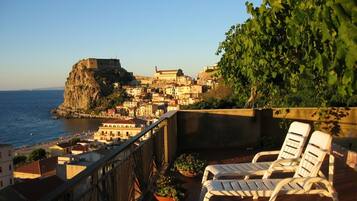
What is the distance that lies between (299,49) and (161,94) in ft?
373

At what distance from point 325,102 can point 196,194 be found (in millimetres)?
3927

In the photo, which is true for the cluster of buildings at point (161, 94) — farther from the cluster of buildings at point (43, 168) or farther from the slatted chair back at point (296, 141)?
the slatted chair back at point (296, 141)

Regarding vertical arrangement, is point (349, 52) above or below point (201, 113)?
above

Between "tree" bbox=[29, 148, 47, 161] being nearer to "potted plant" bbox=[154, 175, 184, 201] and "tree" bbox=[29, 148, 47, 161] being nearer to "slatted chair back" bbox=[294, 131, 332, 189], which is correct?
"potted plant" bbox=[154, 175, 184, 201]

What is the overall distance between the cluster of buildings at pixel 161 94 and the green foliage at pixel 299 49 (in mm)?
76093

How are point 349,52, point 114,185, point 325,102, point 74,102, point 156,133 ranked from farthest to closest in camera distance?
point 74,102 → point 325,102 → point 156,133 → point 114,185 → point 349,52

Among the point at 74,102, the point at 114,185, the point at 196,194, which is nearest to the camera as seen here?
the point at 114,185

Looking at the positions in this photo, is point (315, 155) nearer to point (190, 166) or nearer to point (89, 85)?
point (190, 166)

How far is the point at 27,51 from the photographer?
77.0m

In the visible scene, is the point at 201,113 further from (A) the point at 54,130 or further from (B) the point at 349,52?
(A) the point at 54,130

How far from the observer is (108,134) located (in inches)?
A: 2291

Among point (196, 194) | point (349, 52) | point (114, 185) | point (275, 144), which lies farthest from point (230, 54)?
point (349, 52)

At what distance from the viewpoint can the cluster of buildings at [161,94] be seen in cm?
9831

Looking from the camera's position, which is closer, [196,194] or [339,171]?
[196,194]
